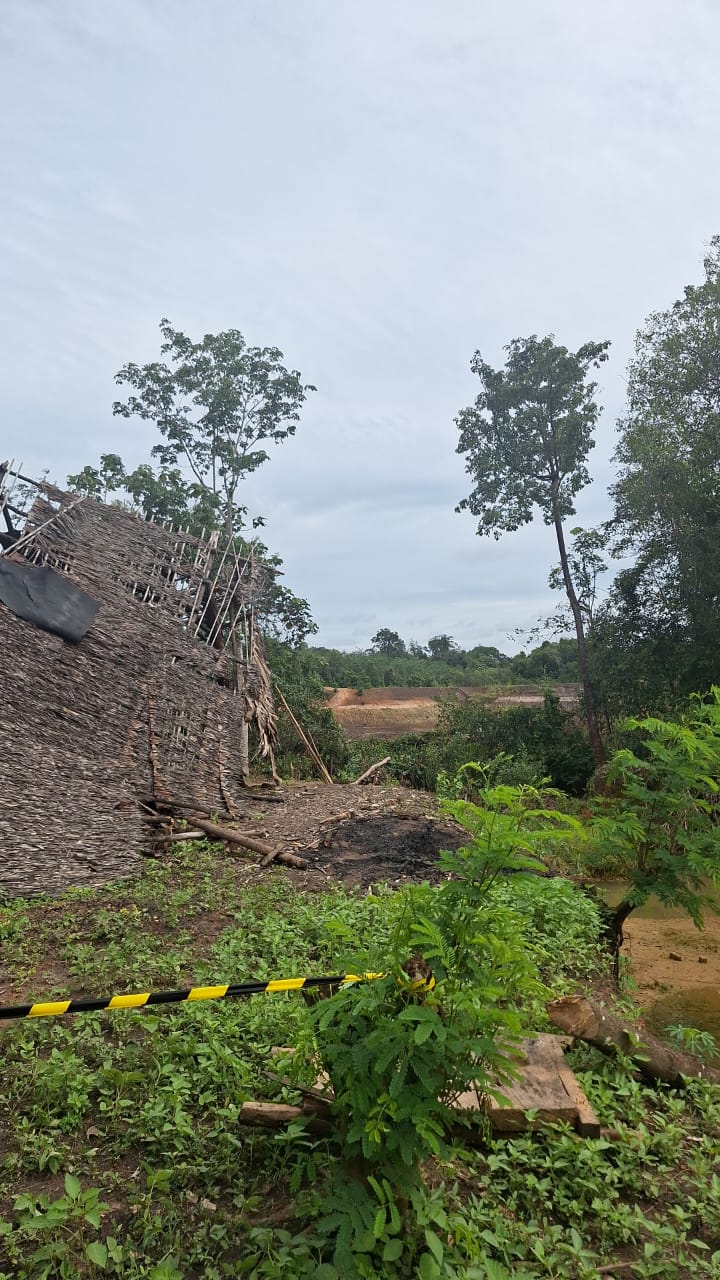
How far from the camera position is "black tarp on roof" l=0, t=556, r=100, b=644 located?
822 cm

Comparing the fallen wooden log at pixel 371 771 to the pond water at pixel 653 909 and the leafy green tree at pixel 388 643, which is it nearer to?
the pond water at pixel 653 909

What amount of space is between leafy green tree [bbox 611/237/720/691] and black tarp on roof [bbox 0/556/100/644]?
903 centimetres

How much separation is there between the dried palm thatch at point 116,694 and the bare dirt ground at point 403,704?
4875 millimetres

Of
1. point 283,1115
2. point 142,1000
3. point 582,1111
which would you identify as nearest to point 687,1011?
point 582,1111

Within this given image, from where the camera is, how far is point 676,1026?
4.73 meters

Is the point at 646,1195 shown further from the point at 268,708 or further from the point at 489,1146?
the point at 268,708

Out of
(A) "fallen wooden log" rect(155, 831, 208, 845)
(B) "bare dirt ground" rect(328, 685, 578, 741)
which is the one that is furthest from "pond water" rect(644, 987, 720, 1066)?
(B) "bare dirt ground" rect(328, 685, 578, 741)

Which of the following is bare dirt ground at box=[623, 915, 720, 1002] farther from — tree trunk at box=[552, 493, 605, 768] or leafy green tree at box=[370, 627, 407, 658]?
leafy green tree at box=[370, 627, 407, 658]

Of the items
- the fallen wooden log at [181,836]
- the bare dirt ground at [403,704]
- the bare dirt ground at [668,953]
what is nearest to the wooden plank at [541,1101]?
the bare dirt ground at [668,953]

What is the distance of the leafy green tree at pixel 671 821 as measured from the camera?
4.34 meters

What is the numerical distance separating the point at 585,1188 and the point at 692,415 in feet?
39.3

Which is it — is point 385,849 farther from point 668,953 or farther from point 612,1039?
point 612,1039

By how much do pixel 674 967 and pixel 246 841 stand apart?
4152 mm

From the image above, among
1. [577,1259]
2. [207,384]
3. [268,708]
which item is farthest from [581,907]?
[207,384]
